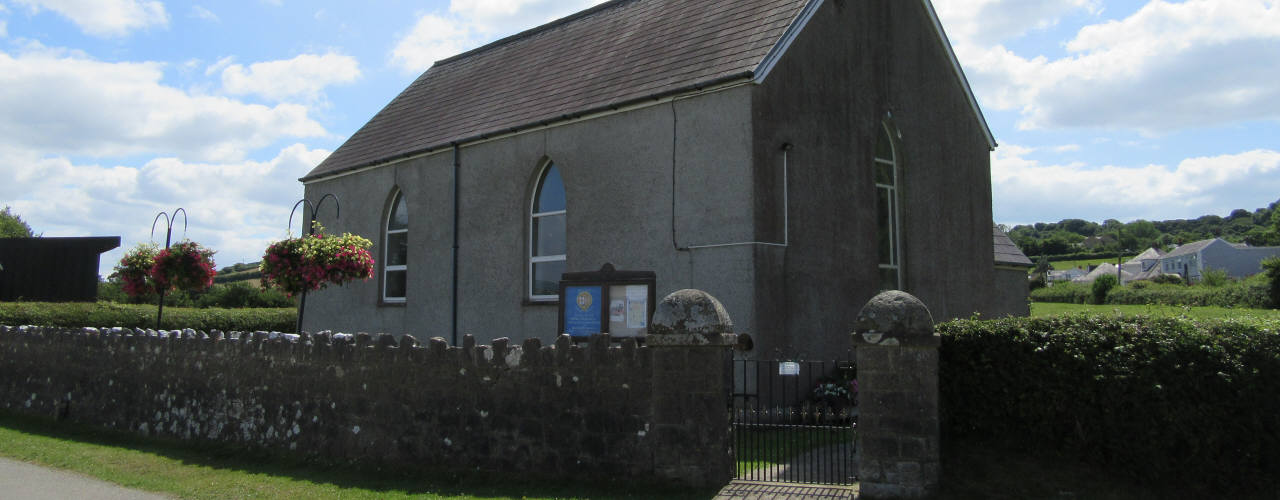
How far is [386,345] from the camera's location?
386 inches

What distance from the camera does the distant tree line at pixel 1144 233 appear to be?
406 feet

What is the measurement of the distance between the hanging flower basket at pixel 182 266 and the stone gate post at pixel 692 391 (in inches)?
476

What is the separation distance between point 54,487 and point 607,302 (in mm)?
7430

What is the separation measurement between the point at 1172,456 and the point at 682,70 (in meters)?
9.22

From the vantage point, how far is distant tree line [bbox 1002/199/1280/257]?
406ft

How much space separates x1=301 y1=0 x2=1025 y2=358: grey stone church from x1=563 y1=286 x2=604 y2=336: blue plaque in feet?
3.13

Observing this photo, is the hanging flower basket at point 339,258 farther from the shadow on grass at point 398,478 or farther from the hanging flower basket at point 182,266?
the shadow on grass at point 398,478

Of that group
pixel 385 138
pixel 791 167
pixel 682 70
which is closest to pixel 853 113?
pixel 791 167

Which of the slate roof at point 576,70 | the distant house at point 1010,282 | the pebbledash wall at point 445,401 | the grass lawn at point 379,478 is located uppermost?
the slate roof at point 576,70

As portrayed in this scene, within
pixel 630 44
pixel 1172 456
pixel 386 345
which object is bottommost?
pixel 1172 456

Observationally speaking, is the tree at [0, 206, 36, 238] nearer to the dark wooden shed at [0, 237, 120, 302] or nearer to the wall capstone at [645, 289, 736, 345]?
the dark wooden shed at [0, 237, 120, 302]

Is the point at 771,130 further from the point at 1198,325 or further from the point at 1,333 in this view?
the point at 1,333

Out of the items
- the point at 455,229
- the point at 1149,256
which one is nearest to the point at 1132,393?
the point at 455,229

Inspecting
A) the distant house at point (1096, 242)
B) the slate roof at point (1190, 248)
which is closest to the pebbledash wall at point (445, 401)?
the slate roof at point (1190, 248)
